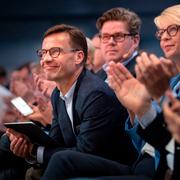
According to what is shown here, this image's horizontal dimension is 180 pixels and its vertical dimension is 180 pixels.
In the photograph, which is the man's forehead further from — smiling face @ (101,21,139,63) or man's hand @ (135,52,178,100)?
man's hand @ (135,52,178,100)

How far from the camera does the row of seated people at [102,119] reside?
1.86 m

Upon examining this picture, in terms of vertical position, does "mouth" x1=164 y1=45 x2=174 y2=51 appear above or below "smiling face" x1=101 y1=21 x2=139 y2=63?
below

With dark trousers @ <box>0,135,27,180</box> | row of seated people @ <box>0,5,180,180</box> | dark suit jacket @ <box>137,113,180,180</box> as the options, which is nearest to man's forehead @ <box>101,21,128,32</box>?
row of seated people @ <box>0,5,180,180</box>

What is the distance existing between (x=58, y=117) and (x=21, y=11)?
4.72 m

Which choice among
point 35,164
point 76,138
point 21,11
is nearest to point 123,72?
point 76,138

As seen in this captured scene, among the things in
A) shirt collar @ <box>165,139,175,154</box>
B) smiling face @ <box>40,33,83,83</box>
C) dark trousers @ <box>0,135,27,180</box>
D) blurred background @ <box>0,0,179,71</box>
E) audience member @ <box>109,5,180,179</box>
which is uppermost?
blurred background @ <box>0,0,179,71</box>

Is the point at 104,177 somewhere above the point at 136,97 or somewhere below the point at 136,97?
below

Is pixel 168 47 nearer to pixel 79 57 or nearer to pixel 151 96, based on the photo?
pixel 79 57

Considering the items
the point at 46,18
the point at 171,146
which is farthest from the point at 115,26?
the point at 46,18

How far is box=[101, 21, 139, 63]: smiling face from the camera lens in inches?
121

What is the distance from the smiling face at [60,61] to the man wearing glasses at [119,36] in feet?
1.55

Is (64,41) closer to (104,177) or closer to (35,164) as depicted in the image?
(35,164)

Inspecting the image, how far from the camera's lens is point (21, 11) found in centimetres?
713

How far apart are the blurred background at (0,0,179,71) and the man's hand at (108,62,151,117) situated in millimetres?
4972
